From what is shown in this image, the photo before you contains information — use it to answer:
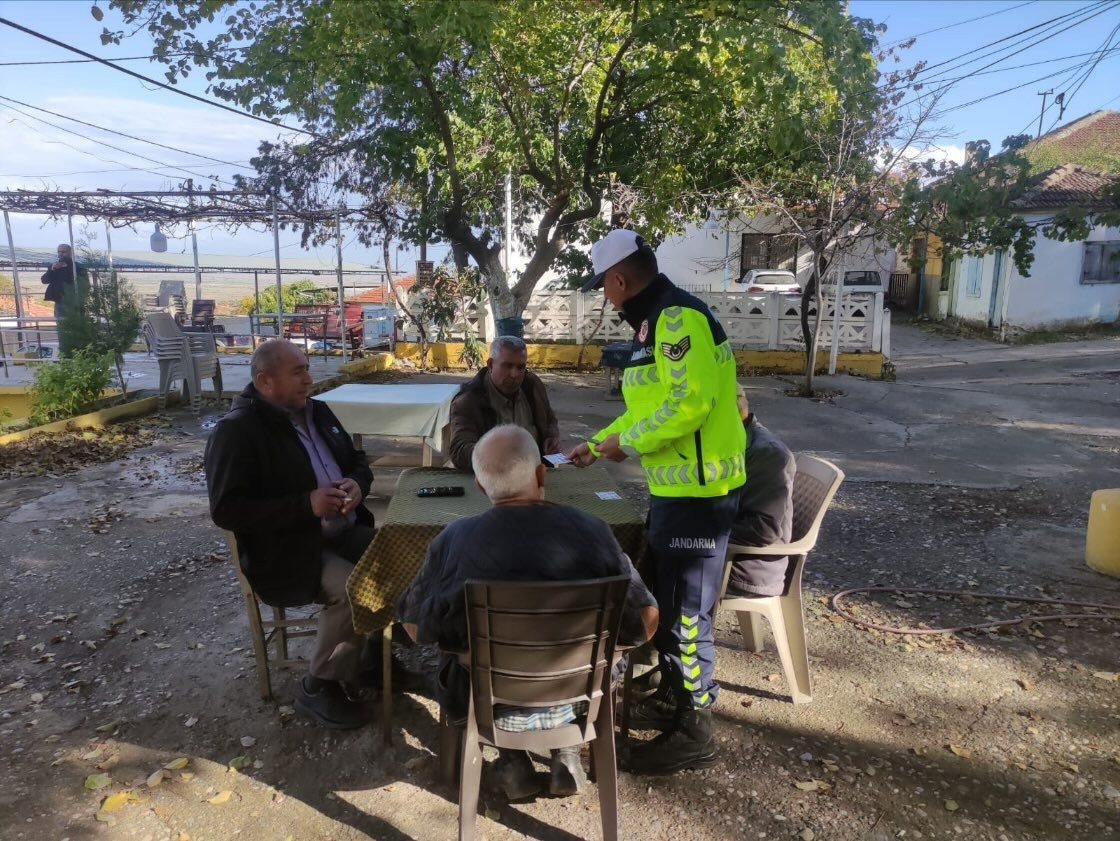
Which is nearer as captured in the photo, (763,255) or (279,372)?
(279,372)

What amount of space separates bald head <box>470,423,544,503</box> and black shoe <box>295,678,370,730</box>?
1320mm

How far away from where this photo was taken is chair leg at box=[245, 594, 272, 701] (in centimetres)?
302

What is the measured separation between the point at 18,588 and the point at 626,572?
3989 mm

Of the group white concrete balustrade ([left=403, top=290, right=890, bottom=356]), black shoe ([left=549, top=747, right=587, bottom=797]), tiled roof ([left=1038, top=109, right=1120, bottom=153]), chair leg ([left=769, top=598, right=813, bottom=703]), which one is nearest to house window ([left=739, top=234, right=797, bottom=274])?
white concrete balustrade ([left=403, top=290, right=890, bottom=356])

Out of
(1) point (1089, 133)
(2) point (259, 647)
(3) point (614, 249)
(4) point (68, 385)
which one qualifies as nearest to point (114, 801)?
(2) point (259, 647)

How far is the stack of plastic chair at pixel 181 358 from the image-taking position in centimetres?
962

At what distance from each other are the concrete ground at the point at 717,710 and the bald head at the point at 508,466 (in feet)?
3.74

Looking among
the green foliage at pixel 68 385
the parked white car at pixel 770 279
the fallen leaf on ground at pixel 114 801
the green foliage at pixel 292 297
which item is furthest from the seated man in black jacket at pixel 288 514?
the parked white car at pixel 770 279

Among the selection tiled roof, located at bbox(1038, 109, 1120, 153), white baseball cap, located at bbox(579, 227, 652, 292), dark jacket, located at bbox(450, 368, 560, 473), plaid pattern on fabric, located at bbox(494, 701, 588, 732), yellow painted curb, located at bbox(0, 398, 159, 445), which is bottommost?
yellow painted curb, located at bbox(0, 398, 159, 445)

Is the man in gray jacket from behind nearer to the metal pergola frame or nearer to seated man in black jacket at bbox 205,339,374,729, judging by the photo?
seated man in black jacket at bbox 205,339,374,729

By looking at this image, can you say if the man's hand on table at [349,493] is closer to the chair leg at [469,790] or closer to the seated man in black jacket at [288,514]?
the seated man in black jacket at [288,514]

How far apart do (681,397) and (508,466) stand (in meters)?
0.62

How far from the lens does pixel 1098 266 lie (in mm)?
19469

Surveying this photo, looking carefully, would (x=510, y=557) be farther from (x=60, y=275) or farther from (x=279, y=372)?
(x=60, y=275)
